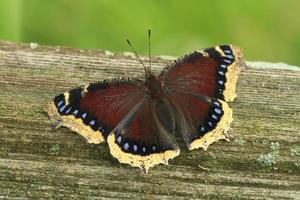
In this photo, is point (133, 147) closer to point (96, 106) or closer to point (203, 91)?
point (96, 106)

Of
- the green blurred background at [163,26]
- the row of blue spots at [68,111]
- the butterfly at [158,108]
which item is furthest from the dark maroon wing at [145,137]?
the green blurred background at [163,26]

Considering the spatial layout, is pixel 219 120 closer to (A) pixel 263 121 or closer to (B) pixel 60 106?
(A) pixel 263 121

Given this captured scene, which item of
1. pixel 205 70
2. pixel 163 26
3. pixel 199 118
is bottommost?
pixel 163 26

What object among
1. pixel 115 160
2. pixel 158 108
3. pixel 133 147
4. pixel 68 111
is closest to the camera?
pixel 115 160

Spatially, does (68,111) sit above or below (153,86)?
below

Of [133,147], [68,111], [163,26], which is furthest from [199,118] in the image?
[163,26]

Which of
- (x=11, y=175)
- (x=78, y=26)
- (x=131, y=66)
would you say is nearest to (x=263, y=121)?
(x=131, y=66)

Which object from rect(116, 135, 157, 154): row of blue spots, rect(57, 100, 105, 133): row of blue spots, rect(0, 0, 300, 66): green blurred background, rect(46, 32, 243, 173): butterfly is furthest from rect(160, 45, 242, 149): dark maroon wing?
rect(0, 0, 300, 66): green blurred background
